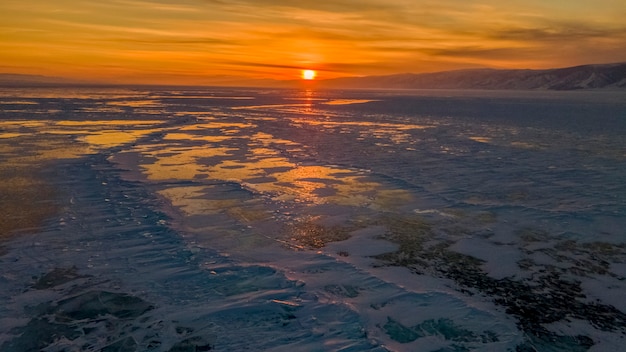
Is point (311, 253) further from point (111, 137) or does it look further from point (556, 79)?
point (556, 79)

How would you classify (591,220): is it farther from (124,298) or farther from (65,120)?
(65,120)

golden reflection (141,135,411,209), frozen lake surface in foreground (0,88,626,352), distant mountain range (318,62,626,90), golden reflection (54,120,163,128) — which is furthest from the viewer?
distant mountain range (318,62,626,90)

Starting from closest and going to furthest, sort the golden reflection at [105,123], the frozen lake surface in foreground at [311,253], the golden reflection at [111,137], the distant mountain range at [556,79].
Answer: the frozen lake surface in foreground at [311,253] < the golden reflection at [111,137] < the golden reflection at [105,123] < the distant mountain range at [556,79]

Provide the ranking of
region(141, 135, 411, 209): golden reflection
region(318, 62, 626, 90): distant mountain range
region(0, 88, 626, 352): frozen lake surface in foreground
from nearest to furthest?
region(0, 88, 626, 352): frozen lake surface in foreground → region(141, 135, 411, 209): golden reflection → region(318, 62, 626, 90): distant mountain range

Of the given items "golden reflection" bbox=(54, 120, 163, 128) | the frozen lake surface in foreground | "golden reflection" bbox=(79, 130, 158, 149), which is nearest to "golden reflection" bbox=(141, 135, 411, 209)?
the frozen lake surface in foreground

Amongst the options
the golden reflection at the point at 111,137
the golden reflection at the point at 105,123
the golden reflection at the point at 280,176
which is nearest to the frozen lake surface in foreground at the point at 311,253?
the golden reflection at the point at 280,176

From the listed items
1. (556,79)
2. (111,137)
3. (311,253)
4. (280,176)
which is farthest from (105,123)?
(556,79)

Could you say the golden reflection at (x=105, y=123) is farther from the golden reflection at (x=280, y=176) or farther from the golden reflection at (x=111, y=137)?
the golden reflection at (x=280, y=176)

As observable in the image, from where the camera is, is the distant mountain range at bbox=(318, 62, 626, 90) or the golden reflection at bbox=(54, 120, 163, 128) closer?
the golden reflection at bbox=(54, 120, 163, 128)

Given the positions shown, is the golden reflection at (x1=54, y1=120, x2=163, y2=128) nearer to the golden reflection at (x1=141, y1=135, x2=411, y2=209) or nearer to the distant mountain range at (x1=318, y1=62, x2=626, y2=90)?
the golden reflection at (x1=141, y1=135, x2=411, y2=209)
